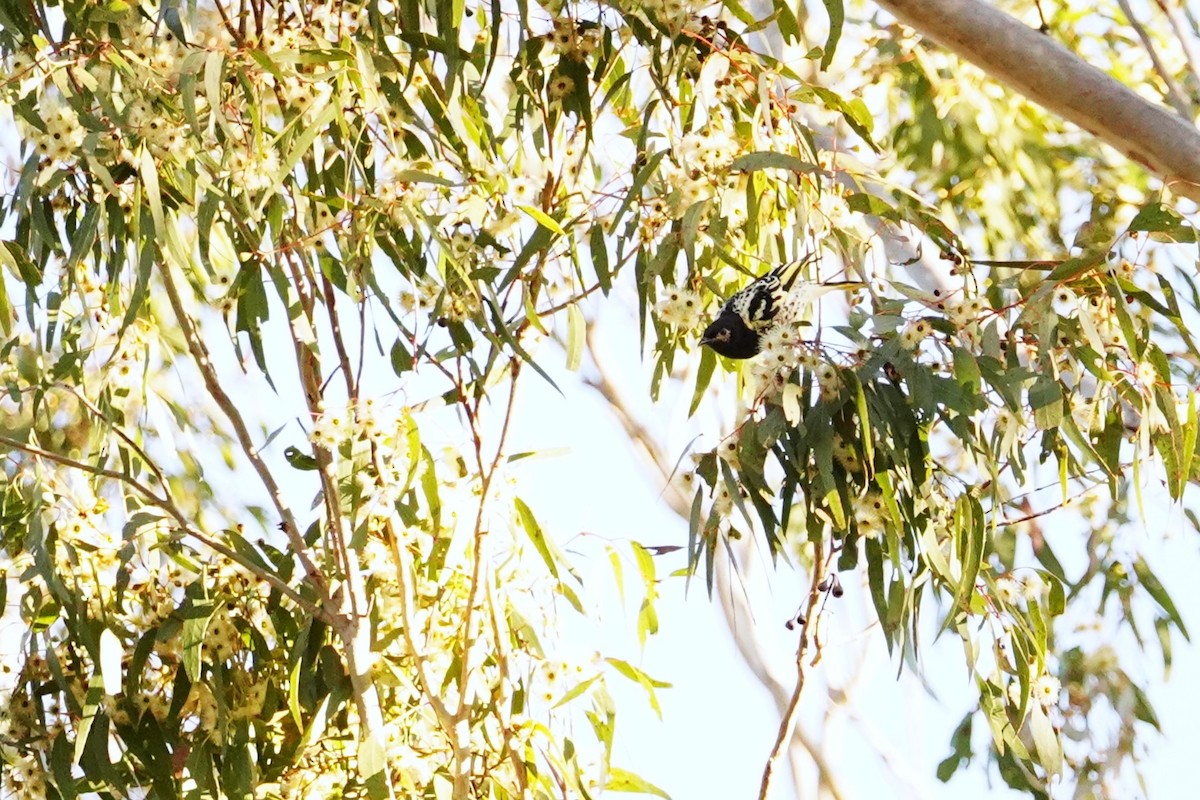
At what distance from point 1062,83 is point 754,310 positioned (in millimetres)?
479

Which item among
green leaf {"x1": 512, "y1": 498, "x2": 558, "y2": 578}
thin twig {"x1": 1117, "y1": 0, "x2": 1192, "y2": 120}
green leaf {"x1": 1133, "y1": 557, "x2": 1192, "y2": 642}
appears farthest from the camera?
thin twig {"x1": 1117, "y1": 0, "x2": 1192, "y2": 120}

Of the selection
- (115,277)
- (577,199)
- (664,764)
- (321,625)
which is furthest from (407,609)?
(664,764)

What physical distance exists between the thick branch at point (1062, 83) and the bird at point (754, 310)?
35 centimetres

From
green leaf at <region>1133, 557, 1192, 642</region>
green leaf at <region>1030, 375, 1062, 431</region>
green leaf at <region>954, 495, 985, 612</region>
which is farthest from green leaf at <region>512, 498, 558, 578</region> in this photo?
green leaf at <region>1133, 557, 1192, 642</region>

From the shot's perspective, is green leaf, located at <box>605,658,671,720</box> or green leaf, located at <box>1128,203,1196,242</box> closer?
green leaf, located at <box>1128,203,1196,242</box>

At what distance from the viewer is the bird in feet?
4.90

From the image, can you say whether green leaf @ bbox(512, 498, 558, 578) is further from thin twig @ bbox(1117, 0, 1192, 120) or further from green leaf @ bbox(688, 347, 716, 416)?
thin twig @ bbox(1117, 0, 1192, 120)

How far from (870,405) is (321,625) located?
0.61 metres

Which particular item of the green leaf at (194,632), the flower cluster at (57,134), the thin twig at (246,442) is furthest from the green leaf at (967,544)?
the flower cluster at (57,134)

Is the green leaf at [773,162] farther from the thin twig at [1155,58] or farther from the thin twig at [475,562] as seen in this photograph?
the thin twig at [1155,58]

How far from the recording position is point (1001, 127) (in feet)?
8.92

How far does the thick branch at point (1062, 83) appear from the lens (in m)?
1.61

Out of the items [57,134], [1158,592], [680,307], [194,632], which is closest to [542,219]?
[680,307]

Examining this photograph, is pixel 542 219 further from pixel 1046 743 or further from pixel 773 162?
pixel 1046 743
